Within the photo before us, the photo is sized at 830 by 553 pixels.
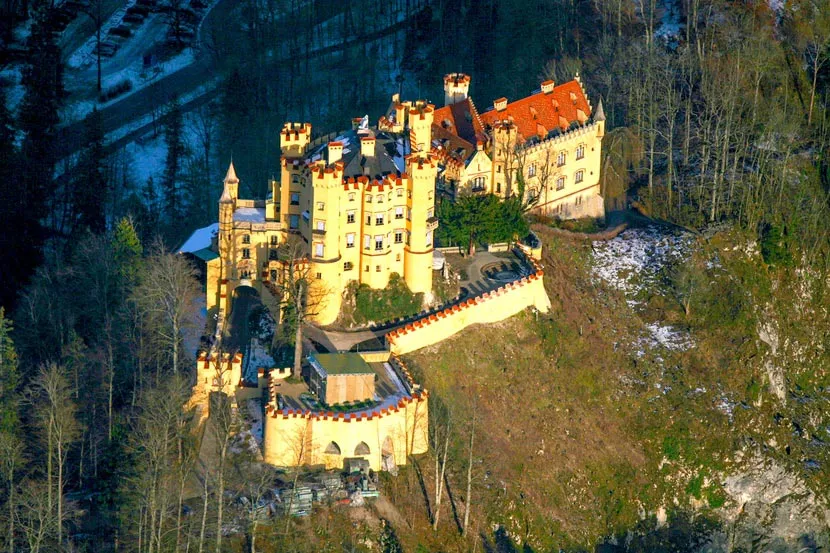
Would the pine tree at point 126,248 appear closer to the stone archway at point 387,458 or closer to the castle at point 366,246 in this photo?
the castle at point 366,246

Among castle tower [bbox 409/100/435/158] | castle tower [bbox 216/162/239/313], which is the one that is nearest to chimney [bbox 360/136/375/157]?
castle tower [bbox 409/100/435/158]

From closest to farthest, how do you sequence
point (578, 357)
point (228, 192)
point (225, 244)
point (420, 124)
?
point (225, 244) < point (228, 192) < point (420, 124) < point (578, 357)

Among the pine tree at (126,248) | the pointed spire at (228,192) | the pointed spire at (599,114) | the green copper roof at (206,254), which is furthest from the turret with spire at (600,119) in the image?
the pine tree at (126,248)

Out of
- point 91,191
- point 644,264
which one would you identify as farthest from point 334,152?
point 91,191

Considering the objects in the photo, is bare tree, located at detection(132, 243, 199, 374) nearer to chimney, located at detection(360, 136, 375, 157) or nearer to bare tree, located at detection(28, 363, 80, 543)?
bare tree, located at detection(28, 363, 80, 543)

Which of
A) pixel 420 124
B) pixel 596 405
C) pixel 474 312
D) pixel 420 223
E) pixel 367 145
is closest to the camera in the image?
pixel 367 145

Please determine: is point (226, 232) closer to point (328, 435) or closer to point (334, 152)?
point (334, 152)

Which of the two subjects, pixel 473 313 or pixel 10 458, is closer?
pixel 10 458
